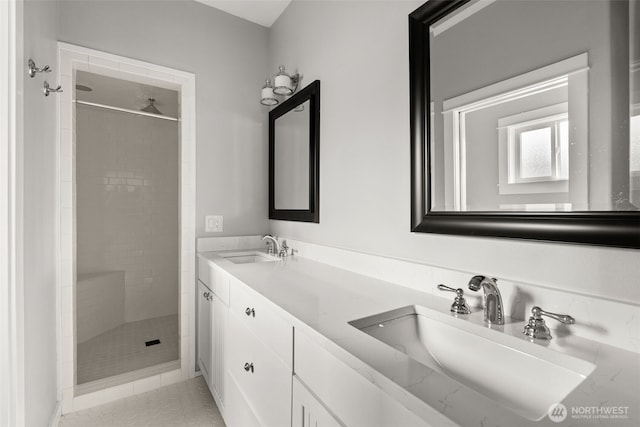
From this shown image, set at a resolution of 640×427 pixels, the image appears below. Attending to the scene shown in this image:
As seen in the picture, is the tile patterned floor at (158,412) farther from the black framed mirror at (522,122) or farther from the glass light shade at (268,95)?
the glass light shade at (268,95)

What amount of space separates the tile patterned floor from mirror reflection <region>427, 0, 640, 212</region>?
5.61 feet

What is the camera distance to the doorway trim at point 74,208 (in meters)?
1.73

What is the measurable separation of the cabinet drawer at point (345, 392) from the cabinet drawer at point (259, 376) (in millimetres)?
134

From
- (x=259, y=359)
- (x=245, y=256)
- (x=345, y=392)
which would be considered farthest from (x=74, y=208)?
(x=345, y=392)

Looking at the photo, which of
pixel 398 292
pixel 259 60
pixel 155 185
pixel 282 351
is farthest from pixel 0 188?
pixel 155 185

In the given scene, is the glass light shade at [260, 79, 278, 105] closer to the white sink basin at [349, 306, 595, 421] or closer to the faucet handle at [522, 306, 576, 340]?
the white sink basin at [349, 306, 595, 421]

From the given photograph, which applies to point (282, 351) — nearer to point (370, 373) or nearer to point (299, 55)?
point (370, 373)

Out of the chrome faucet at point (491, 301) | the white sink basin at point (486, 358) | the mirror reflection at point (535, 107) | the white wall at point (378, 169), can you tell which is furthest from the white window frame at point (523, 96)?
the white sink basin at point (486, 358)

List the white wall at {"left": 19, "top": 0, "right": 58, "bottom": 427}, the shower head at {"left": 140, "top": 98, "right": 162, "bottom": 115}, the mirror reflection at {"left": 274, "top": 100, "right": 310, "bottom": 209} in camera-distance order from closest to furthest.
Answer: the white wall at {"left": 19, "top": 0, "right": 58, "bottom": 427} < the mirror reflection at {"left": 274, "top": 100, "right": 310, "bottom": 209} < the shower head at {"left": 140, "top": 98, "right": 162, "bottom": 115}

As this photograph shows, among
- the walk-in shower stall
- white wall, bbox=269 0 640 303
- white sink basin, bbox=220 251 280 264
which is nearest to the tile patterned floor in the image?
the walk-in shower stall

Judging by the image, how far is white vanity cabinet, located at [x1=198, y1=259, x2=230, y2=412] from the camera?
1.59 metres

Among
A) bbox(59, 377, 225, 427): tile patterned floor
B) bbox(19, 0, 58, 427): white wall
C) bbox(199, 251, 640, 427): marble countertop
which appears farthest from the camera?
bbox(59, 377, 225, 427): tile patterned floor

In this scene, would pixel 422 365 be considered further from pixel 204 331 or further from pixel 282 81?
pixel 282 81

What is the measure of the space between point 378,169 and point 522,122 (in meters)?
0.60
